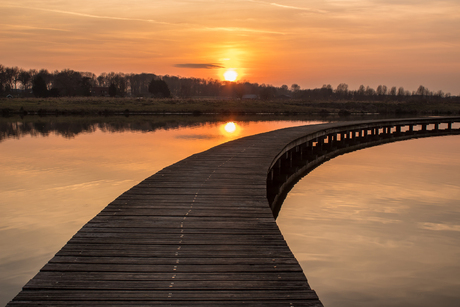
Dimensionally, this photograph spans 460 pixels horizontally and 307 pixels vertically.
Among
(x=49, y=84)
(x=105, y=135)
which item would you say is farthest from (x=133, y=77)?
(x=105, y=135)

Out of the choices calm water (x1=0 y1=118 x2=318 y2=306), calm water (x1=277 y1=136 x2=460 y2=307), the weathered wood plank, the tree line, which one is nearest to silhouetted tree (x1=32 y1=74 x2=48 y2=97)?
the tree line

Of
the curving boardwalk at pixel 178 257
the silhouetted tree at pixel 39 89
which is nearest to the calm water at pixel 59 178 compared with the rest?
the curving boardwalk at pixel 178 257

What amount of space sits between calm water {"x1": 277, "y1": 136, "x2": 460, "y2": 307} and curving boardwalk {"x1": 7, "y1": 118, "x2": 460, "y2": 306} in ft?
4.61

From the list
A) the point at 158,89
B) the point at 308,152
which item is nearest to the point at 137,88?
the point at 158,89

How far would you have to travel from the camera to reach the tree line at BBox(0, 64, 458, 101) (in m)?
89.4

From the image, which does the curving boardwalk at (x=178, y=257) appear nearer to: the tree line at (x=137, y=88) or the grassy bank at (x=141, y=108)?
the grassy bank at (x=141, y=108)

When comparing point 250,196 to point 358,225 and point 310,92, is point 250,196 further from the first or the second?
point 310,92

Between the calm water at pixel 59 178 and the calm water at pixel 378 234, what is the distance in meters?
4.71

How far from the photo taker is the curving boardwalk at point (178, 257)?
4125 millimetres

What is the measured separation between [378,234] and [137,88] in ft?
486

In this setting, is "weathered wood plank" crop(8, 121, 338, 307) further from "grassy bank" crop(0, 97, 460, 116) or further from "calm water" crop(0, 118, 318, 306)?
"grassy bank" crop(0, 97, 460, 116)

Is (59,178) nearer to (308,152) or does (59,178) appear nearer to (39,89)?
(308,152)

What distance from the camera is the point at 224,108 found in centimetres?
6241

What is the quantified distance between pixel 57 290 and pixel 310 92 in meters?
168
